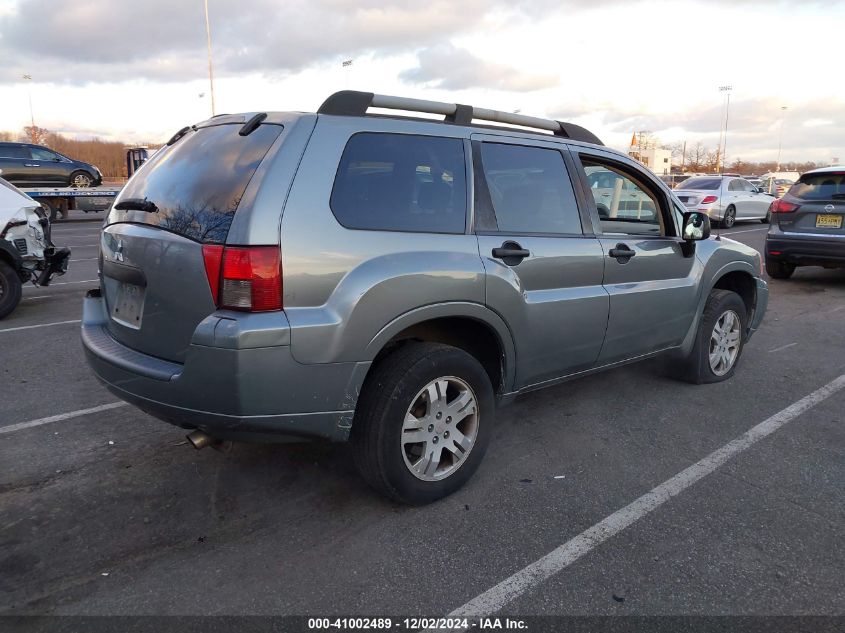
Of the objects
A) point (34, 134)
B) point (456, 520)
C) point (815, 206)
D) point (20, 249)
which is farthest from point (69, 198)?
point (34, 134)

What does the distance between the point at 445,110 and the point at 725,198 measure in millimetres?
18568

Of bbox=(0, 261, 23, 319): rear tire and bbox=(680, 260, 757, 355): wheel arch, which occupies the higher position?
bbox=(680, 260, 757, 355): wheel arch

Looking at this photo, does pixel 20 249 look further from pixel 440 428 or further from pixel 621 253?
pixel 621 253

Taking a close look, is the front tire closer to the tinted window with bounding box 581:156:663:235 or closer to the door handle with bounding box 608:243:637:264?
the door handle with bounding box 608:243:637:264

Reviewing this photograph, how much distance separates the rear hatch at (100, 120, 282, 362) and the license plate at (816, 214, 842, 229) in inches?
351

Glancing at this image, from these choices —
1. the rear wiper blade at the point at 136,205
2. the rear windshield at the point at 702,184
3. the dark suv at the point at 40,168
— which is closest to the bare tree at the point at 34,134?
the dark suv at the point at 40,168

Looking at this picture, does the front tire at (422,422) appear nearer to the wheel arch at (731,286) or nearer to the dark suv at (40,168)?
the wheel arch at (731,286)

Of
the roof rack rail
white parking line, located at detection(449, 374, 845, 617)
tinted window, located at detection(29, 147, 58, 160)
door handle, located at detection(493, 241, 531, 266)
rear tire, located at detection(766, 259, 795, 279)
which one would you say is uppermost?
tinted window, located at detection(29, 147, 58, 160)

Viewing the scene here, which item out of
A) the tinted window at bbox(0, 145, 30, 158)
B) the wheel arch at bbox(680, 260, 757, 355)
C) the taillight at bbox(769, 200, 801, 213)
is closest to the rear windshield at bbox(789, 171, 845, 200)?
the taillight at bbox(769, 200, 801, 213)

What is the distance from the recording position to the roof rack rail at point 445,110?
3.10m

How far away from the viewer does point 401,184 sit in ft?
10.4

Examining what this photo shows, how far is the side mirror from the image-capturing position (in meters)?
4.59

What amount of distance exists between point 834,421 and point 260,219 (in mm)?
4007

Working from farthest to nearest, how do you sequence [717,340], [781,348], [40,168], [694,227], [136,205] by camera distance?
[40,168], [781,348], [717,340], [694,227], [136,205]
